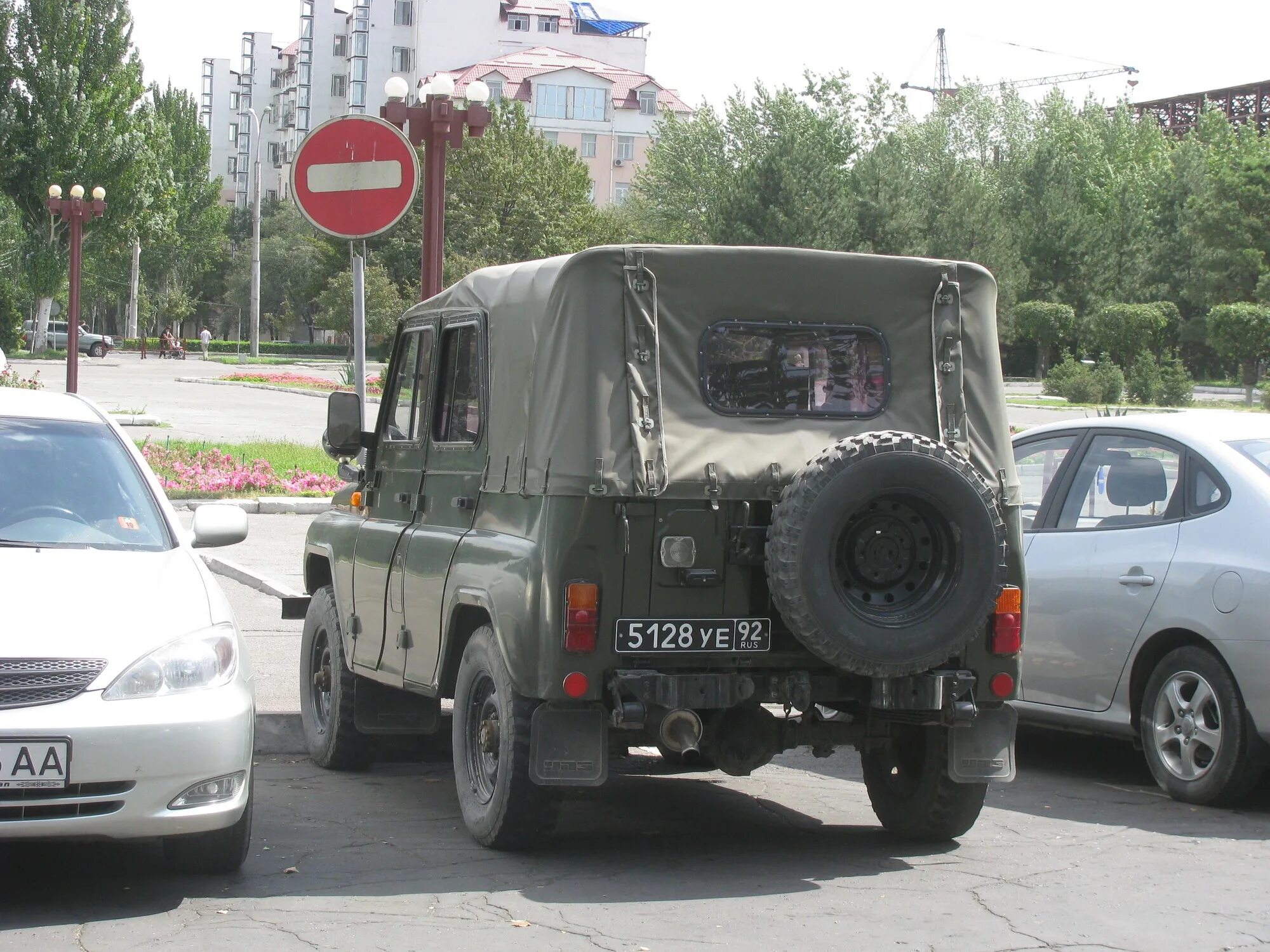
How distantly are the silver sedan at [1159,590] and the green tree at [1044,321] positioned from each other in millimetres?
62654

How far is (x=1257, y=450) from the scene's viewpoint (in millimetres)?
7031

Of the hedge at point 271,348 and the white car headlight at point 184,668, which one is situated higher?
the hedge at point 271,348

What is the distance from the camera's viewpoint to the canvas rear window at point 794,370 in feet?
18.6

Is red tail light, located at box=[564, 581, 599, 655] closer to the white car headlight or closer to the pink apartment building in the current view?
the white car headlight

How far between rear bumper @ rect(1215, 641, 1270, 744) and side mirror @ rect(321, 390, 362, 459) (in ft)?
12.2

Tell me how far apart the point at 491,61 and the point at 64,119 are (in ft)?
183

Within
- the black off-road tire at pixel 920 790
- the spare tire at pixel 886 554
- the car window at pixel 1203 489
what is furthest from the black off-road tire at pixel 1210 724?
the spare tire at pixel 886 554

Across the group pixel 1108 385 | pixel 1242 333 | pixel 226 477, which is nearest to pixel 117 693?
→ pixel 226 477

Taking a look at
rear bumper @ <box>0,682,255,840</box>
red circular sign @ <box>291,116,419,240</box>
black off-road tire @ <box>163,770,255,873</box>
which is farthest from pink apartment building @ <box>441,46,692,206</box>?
rear bumper @ <box>0,682,255,840</box>

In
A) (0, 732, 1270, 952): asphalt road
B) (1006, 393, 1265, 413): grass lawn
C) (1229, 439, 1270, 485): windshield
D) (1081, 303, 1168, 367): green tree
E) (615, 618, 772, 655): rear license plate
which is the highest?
(1081, 303, 1168, 367): green tree

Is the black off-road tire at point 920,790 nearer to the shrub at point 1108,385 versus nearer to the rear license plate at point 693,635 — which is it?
the rear license plate at point 693,635

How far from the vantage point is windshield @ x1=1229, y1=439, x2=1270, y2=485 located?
6918mm

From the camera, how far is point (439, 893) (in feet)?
17.1

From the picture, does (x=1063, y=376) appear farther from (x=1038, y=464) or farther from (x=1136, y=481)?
(x=1136, y=481)
